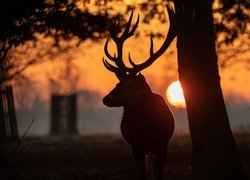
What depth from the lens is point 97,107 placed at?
178 m

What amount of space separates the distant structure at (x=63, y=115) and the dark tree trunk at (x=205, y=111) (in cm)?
1829

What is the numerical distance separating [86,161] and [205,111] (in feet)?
17.8

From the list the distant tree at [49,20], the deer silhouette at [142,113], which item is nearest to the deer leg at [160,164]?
the deer silhouette at [142,113]

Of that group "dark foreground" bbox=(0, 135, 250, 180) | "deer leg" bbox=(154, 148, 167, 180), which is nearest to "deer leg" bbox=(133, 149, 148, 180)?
"deer leg" bbox=(154, 148, 167, 180)

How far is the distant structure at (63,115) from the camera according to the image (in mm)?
27641

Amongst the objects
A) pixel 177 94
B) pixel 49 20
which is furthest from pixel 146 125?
pixel 177 94

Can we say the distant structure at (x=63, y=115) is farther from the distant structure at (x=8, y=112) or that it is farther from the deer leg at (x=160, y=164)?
the deer leg at (x=160, y=164)

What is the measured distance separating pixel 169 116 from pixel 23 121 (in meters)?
110

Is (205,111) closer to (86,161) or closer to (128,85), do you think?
(128,85)

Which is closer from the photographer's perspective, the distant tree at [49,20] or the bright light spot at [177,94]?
the distant tree at [49,20]

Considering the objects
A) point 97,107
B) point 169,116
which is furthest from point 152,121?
point 97,107

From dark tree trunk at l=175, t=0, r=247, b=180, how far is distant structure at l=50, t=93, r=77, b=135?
18.3 meters

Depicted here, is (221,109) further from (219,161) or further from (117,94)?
(117,94)

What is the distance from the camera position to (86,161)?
46.5ft
